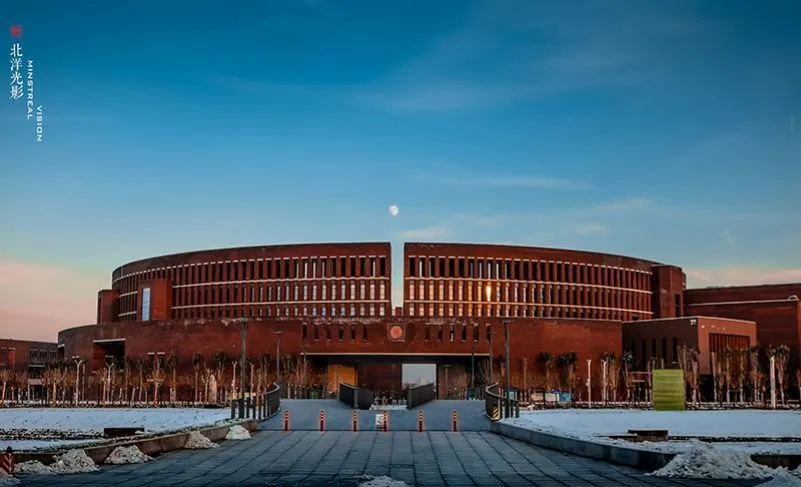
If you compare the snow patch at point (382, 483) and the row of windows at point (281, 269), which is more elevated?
the row of windows at point (281, 269)

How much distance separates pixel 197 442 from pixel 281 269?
258 feet

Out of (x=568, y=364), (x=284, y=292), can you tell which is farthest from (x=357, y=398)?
(x=284, y=292)

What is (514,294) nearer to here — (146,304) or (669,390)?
(146,304)

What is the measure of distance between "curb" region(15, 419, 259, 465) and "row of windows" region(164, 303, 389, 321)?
69585mm

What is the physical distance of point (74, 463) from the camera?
940 inches

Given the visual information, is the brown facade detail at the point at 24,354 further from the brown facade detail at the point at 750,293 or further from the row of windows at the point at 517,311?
the brown facade detail at the point at 750,293

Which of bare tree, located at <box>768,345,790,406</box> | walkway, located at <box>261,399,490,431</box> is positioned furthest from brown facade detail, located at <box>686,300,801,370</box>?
walkway, located at <box>261,399,490,431</box>

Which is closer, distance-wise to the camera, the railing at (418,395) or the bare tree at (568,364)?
the railing at (418,395)

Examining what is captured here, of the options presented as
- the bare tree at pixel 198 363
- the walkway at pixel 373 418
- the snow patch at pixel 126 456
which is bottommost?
the walkway at pixel 373 418

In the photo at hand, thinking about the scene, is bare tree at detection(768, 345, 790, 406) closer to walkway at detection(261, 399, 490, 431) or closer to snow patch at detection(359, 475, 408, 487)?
walkway at detection(261, 399, 490, 431)

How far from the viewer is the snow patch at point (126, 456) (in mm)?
26062

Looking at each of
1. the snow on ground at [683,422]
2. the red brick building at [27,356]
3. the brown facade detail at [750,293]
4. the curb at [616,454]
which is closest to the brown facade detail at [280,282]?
the red brick building at [27,356]

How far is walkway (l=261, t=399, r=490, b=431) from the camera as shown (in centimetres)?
4550

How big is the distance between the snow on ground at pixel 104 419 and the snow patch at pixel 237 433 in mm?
18266
